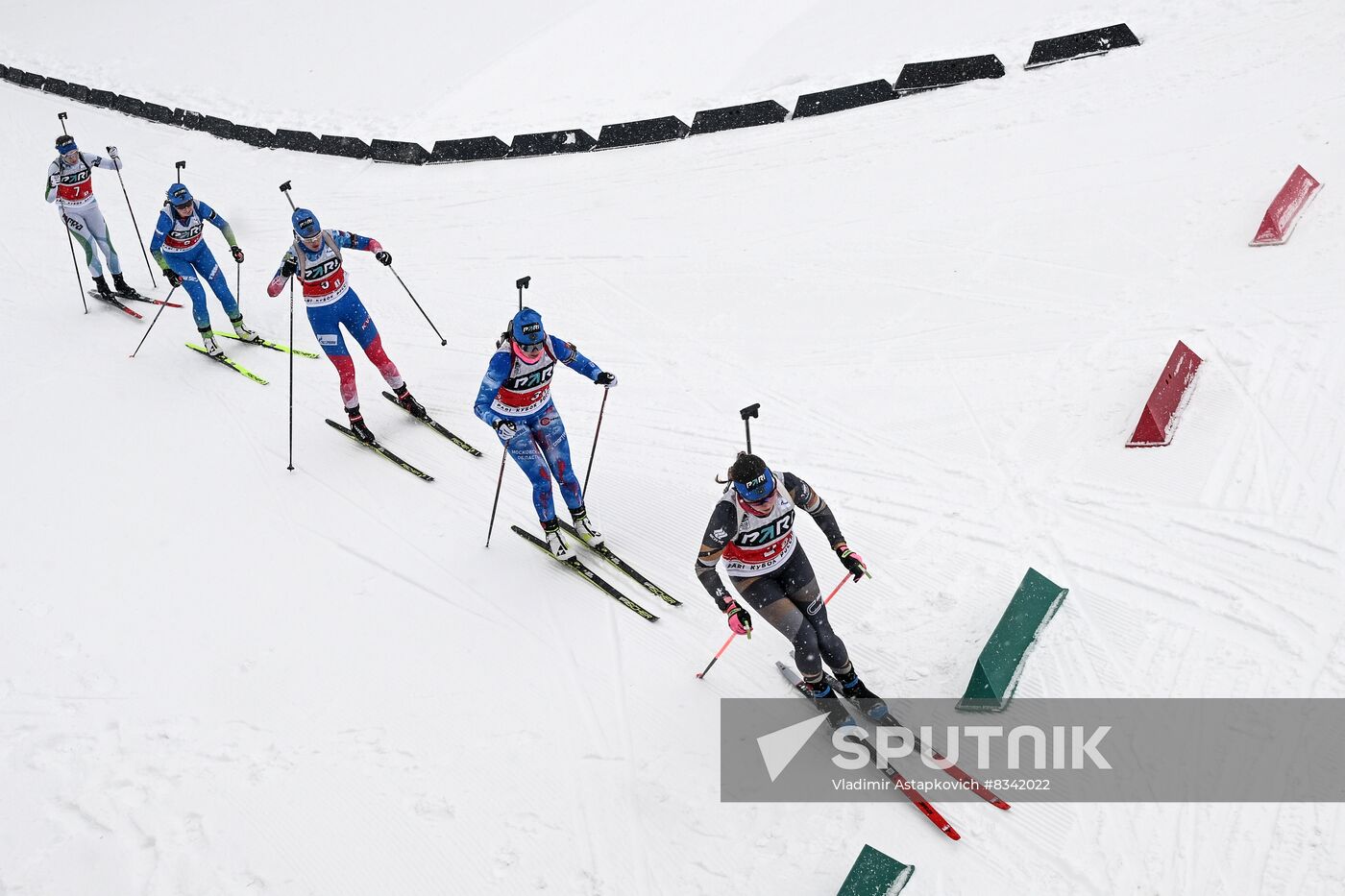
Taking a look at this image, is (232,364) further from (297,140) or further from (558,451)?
(297,140)

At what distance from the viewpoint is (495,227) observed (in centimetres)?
1336

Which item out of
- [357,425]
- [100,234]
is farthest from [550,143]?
[357,425]

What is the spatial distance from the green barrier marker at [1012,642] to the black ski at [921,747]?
40 centimetres

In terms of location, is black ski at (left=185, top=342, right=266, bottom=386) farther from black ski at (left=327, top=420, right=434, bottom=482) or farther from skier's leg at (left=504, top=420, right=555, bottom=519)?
skier's leg at (left=504, top=420, right=555, bottom=519)

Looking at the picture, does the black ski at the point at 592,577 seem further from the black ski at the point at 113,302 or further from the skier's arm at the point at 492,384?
the black ski at the point at 113,302

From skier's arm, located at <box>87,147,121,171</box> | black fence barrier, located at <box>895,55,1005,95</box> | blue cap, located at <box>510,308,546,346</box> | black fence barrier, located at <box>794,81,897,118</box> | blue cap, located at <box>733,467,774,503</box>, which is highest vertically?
black fence barrier, located at <box>895,55,1005,95</box>

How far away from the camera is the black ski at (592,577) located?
734 centimetres

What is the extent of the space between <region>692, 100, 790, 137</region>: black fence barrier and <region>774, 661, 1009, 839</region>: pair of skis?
10.0 metres

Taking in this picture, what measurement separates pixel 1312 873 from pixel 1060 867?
1240 mm

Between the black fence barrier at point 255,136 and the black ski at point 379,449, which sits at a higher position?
the black fence barrier at point 255,136

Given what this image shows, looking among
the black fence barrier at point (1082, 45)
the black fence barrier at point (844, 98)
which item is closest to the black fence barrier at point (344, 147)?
the black fence barrier at point (844, 98)

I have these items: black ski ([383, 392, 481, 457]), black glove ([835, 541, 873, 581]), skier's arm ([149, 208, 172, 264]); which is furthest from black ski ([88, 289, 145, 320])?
black glove ([835, 541, 873, 581])

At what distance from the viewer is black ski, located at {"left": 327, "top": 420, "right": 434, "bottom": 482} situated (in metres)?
9.12

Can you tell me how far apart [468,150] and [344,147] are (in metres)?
2.39
